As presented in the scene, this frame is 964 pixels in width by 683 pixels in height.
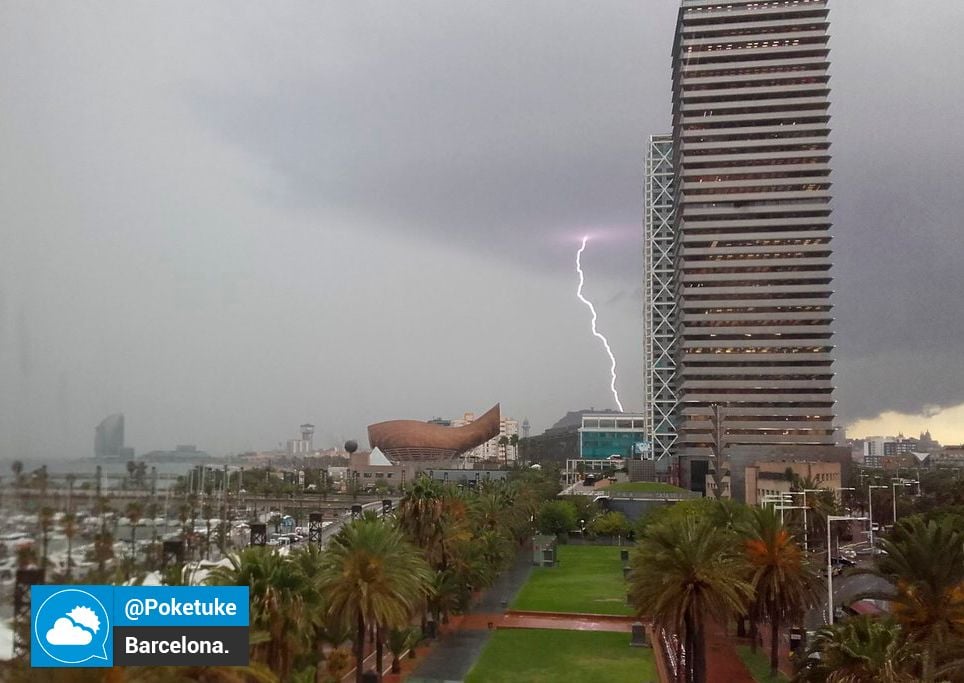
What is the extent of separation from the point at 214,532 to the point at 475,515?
1478 inches

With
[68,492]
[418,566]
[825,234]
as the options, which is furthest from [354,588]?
[825,234]

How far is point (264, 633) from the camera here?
17.3 meters

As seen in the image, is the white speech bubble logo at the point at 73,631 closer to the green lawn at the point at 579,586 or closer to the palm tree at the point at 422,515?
the palm tree at the point at 422,515

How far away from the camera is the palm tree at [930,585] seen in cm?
2409

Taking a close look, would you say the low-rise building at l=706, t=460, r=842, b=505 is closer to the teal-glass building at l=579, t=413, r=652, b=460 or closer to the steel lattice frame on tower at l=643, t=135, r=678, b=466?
the steel lattice frame on tower at l=643, t=135, r=678, b=466

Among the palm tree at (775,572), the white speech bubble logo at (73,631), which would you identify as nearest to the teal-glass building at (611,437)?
the palm tree at (775,572)

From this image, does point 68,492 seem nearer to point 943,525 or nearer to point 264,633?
point 264,633

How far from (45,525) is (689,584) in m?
42.5

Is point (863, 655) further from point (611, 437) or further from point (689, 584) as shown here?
point (611, 437)

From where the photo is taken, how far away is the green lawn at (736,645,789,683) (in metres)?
30.8

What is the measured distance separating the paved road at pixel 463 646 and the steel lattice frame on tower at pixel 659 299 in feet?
367

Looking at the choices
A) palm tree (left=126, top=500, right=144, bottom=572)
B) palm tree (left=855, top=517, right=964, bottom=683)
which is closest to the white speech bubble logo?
palm tree (left=855, top=517, right=964, bottom=683)

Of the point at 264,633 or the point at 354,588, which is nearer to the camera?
the point at 264,633

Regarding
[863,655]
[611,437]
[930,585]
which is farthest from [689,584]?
[611,437]
